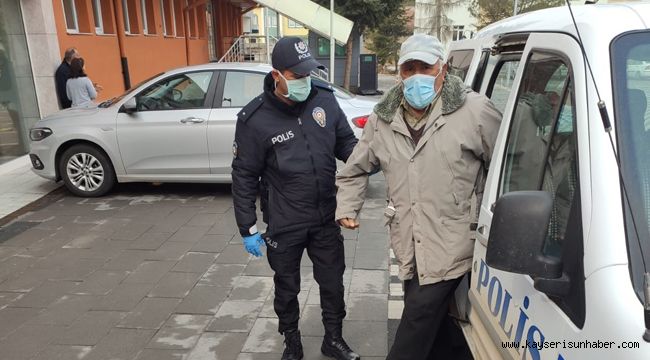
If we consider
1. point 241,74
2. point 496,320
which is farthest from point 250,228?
point 241,74

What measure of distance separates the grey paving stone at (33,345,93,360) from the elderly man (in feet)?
6.82

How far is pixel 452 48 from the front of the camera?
166 inches

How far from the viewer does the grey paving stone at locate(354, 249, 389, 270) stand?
4.55 metres

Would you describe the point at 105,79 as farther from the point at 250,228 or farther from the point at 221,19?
the point at 221,19

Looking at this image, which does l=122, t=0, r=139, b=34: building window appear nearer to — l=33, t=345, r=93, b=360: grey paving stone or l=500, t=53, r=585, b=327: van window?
l=33, t=345, r=93, b=360: grey paving stone

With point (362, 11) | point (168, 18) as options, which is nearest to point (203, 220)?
point (168, 18)

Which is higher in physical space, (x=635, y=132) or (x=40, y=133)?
(x=635, y=132)

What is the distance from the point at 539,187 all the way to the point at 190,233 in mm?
4190

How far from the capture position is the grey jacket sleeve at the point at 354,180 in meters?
2.57

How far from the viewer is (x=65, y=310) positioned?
→ 383cm

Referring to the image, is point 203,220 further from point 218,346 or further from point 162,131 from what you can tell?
point 218,346

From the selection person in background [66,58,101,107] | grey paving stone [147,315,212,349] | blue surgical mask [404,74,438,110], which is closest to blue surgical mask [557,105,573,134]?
blue surgical mask [404,74,438,110]

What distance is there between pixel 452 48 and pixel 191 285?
2889mm

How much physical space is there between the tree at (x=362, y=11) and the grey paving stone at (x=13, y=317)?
1755cm
